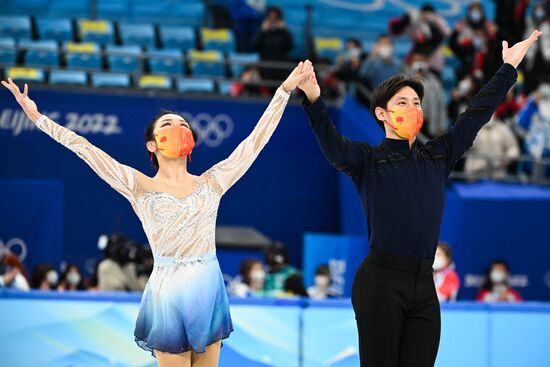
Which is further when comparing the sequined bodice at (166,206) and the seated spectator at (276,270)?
the seated spectator at (276,270)

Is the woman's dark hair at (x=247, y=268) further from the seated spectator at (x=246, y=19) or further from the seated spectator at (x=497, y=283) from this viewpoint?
the seated spectator at (x=246, y=19)

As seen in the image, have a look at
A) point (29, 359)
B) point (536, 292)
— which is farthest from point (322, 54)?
point (29, 359)

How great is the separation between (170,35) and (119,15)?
1.01 metres

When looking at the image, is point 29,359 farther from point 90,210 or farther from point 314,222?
point 314,222

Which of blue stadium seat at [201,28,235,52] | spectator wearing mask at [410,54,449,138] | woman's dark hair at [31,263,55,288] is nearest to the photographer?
woman's dark hair at [31,263,55,288]

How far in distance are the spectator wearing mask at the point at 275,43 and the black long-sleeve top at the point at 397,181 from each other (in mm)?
10394

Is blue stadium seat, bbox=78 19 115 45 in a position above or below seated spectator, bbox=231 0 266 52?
below

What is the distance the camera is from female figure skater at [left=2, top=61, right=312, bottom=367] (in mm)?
5656

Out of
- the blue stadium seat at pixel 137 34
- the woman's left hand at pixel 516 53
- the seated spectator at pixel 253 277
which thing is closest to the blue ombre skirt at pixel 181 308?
the woman's left hand at pixel 516 53

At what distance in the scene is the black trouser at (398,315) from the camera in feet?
17.7

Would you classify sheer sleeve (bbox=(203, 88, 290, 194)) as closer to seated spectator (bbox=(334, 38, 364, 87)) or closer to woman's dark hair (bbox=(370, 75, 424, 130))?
woman's dark hair (bbox=(370, 75, 424, 130))

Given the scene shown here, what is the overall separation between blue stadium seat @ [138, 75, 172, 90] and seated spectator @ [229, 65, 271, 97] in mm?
858

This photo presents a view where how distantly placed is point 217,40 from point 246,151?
1112 centimetres

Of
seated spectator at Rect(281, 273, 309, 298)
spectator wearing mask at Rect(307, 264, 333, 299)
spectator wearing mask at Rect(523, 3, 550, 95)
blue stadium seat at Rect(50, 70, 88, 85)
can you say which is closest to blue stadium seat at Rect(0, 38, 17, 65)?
blue stadium seat at Rect(50, 70, 88, 85)
